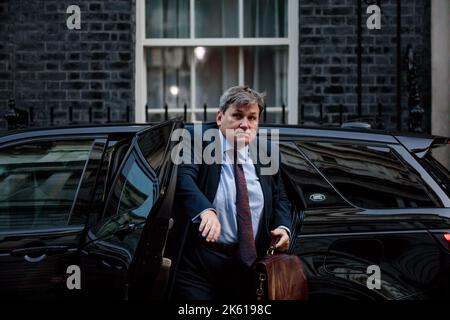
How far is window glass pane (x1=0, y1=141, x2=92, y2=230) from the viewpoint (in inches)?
142

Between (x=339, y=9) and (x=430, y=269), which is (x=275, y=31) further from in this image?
(x=430, y=269)

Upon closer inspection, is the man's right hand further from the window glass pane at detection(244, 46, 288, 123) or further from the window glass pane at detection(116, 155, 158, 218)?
the window glass pane at detection(244, 46, 288, 123)

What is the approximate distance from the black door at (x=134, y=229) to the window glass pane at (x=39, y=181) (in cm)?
30

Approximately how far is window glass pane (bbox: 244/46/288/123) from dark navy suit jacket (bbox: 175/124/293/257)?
4411 millimetres

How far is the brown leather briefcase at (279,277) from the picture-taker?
325 cm

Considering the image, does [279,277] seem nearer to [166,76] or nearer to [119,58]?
[119,58]

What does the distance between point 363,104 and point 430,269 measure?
437 centimetres

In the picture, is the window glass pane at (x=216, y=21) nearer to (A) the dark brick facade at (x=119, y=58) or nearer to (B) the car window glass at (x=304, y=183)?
(A) the dark brick facade at (x=119, y=58)

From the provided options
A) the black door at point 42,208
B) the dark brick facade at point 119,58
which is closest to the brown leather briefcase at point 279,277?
the black door at point 42,208

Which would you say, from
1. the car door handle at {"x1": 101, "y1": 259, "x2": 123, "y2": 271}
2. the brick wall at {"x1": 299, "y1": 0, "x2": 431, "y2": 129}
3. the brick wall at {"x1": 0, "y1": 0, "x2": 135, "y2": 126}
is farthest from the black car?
the brick wall at {"x1": 0, "y1": 0, "x2": 135, "y2": 126}

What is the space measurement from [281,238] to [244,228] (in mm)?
189

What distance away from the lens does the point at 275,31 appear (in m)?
8.06
